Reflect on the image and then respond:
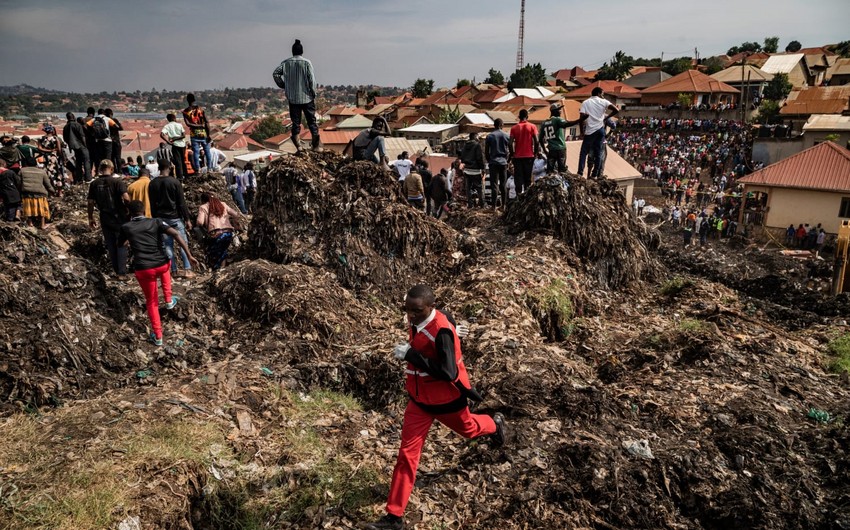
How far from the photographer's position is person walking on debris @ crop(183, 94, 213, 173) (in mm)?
10117

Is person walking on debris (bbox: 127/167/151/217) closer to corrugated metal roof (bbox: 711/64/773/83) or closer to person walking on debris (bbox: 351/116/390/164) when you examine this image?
person walking on debris (bbox: 351/116/390/164)

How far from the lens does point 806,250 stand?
25.8m

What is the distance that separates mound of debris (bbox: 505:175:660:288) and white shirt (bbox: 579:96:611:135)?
96cm

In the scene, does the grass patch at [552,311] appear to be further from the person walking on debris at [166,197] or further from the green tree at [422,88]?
the green tree at [422,88]

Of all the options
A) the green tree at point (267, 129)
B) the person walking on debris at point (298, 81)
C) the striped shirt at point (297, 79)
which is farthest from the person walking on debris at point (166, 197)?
the green tree at point (267, 129)

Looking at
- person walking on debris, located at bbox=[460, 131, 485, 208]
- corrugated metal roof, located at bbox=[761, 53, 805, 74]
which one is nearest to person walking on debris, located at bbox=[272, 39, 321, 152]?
person walking on debris, located at bbox=[460, 131, 485, 208]

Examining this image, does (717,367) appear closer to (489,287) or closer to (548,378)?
(548,378)

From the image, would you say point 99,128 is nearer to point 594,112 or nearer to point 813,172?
point 594,112

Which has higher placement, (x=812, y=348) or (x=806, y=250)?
(x=812, y=348)

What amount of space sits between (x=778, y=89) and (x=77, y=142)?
211 feet

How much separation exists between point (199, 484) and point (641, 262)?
837 cm

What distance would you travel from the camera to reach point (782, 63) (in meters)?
65.3

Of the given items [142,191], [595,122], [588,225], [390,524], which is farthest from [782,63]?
[390,524]

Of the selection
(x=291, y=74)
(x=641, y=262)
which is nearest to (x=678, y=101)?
(x=641, y=262)
